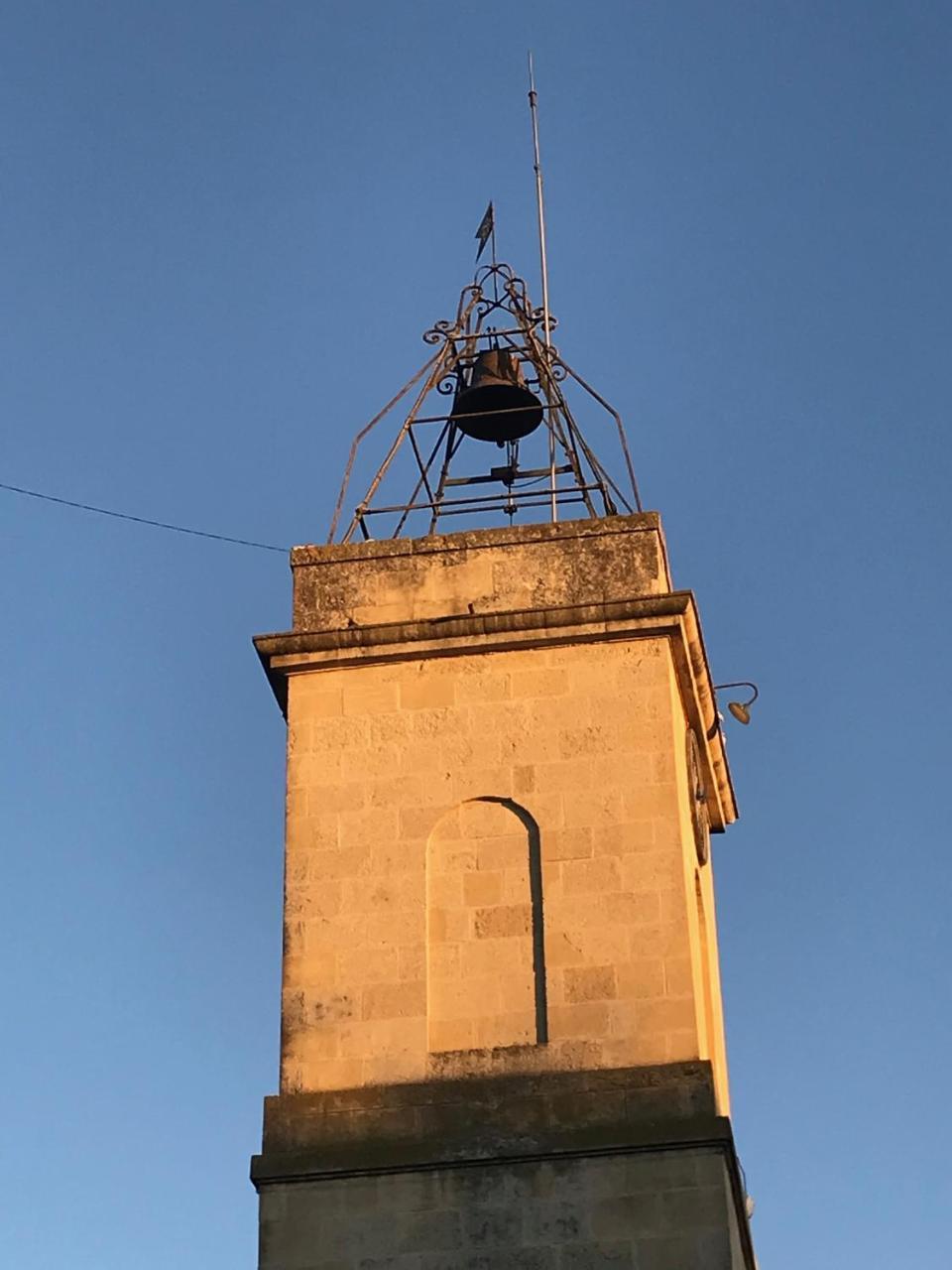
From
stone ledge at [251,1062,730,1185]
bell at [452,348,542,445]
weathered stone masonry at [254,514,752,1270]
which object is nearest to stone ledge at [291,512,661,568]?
weathered stone masonry at [254,514,752,1270]

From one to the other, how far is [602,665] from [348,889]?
9.64 feet

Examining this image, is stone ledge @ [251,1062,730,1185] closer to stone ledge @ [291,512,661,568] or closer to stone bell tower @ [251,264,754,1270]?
stone bell tower @ [251,264,754,1270]

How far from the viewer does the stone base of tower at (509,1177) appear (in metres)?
20.1

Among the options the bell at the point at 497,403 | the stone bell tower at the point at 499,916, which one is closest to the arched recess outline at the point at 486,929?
the stone bell tower at the point at 499,916

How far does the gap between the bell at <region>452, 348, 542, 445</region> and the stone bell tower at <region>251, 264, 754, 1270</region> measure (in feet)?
4.49

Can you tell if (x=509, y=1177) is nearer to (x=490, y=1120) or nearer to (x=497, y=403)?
(x=490, y=1120)

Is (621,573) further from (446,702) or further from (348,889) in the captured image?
(348,889)

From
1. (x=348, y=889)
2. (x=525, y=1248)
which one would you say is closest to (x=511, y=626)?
(x=348, y=889)

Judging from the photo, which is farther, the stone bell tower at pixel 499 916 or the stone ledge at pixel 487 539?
the stone ledge at pixel 487 539

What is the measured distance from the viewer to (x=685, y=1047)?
68.9ft

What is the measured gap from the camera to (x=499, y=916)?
21.8m

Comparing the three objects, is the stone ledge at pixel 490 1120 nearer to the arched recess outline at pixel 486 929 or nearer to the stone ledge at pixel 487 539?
the arched recess outline at pixel 486 929

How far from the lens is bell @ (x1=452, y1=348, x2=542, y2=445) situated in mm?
25781

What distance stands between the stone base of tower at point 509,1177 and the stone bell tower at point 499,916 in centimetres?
2
